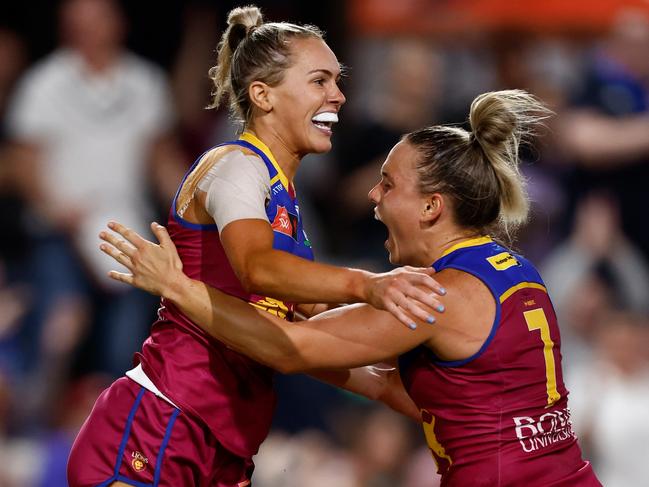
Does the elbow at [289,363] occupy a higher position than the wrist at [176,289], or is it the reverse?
the wrist at [176,289]

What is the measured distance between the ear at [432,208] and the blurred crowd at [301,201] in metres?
3.58

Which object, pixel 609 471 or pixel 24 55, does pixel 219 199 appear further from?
pixel 24 55

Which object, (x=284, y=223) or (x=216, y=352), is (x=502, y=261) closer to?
(x=284, y=223)

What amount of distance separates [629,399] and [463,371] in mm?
3927

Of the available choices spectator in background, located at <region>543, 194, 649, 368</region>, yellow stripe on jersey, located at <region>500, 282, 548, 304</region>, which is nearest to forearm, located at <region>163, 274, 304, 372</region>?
yellow stripe on jersey, located at <region>500, 282, 548, 304</region>

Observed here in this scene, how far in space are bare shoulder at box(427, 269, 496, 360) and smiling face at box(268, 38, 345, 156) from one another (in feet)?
A: 2.42

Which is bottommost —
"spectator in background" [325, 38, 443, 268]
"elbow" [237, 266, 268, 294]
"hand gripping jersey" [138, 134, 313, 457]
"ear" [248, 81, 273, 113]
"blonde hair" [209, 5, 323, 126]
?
"spectator in background" [325, 38, 443, 268]

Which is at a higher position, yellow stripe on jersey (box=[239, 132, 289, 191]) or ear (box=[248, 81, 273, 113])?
ear (box=[248, 81, 273, 113])

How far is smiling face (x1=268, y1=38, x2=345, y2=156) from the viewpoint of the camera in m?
4.12

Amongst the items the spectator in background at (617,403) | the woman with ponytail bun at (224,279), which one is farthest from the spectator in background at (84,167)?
the woman with ponytail bun at (224,279)

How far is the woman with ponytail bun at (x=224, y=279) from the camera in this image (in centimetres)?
384

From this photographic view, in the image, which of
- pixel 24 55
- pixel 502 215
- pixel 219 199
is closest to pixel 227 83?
pixel 219 199

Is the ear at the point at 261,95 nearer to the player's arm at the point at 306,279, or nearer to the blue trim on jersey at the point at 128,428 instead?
the player's arm at the point at 306,279

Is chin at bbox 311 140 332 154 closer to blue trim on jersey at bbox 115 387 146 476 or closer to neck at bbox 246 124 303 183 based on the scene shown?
neck at bbox 246 124 303 183
